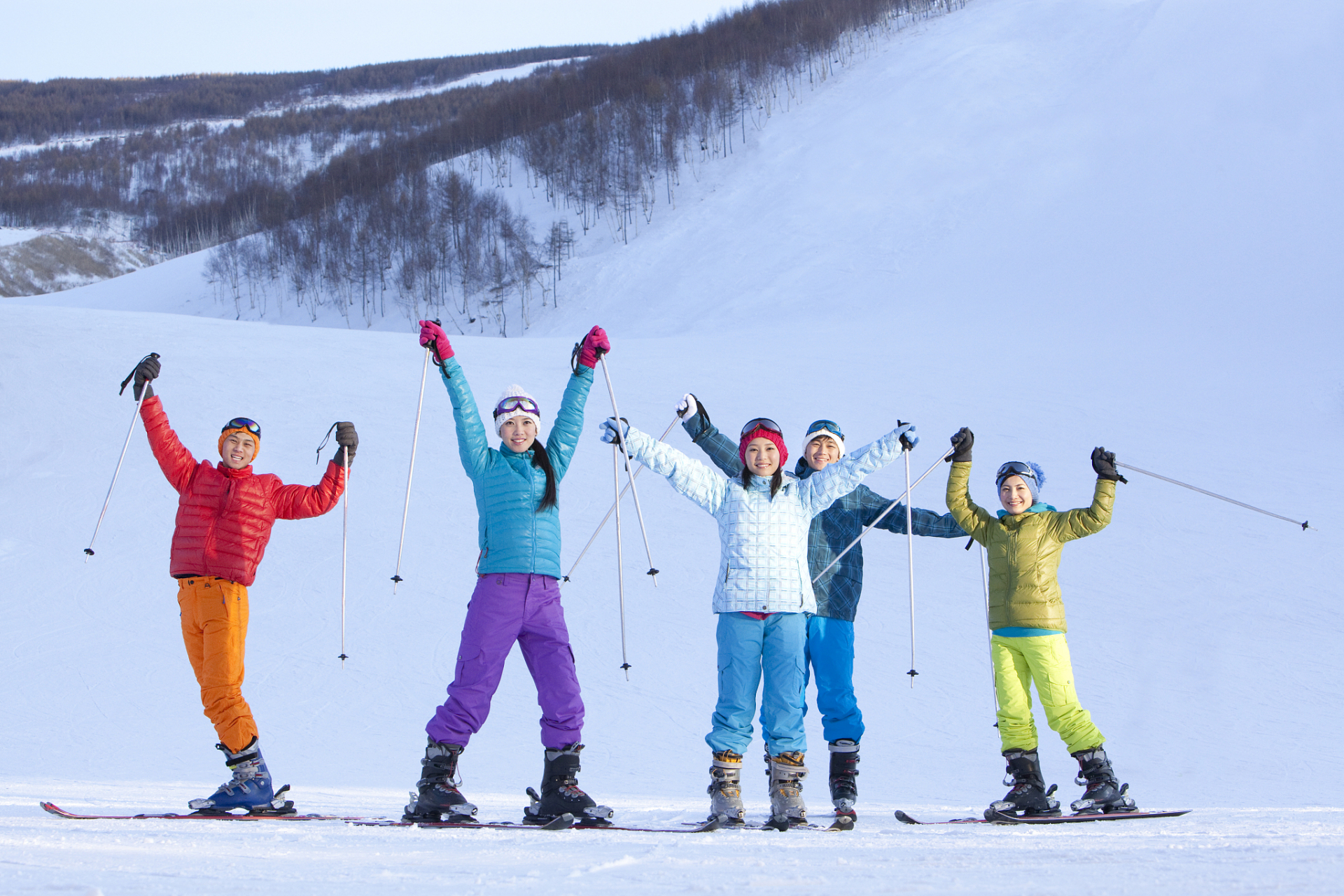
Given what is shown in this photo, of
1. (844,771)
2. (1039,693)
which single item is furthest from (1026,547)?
(844,771)

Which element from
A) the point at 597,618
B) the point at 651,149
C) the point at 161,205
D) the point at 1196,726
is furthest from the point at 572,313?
the point at 161,205

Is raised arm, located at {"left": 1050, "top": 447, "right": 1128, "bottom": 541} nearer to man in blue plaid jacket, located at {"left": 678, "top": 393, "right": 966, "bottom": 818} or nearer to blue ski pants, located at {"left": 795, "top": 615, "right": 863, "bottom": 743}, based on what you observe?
man in blue plaid jacket, located at {"left": 678, "top": 393, "right": 966, "bottom": 818}

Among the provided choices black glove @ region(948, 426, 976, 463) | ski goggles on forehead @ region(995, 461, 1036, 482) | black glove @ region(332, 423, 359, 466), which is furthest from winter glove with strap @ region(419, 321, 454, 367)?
ski goggles on forehead @ region(995, 461, 1036, 482)

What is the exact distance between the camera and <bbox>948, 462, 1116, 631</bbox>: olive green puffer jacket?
3.74 metres

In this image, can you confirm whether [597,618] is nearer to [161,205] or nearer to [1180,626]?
[1180,626]

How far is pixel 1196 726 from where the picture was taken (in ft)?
18.2

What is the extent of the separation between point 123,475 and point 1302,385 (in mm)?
12744

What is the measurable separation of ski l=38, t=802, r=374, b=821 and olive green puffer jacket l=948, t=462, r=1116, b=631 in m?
2.33

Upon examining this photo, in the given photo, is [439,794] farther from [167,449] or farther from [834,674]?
[167,449]

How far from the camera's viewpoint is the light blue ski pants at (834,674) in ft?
12.2

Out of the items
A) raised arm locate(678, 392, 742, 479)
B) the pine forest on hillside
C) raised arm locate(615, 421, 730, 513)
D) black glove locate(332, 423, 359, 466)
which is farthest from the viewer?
the pine forest on hillside

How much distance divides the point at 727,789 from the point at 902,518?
147 cm

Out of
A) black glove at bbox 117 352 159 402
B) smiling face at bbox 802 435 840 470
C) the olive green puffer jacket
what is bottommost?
the olive green puffer jacket

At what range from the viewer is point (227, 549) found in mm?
3604
